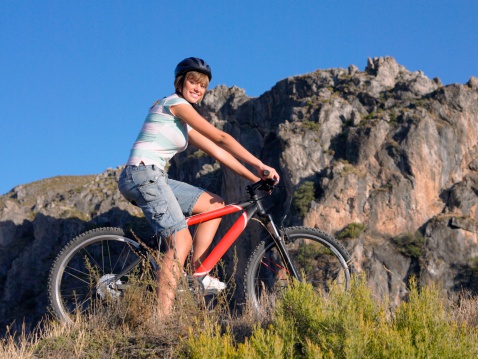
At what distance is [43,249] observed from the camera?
293 feet

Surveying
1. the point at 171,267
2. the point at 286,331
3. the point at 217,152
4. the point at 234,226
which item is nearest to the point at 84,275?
the point at 171,267

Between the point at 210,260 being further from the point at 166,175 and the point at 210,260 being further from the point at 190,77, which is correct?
the point at 190,77

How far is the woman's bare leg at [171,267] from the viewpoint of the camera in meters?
4.23

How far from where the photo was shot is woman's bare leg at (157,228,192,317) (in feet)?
13.9

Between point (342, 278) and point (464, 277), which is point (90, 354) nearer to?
point (342, 278)

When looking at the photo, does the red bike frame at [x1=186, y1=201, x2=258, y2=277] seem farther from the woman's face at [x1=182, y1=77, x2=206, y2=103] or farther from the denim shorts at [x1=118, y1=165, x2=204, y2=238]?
the woman's face at [x1=182, y1=77, x2=206, y2=103]

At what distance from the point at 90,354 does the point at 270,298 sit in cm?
184

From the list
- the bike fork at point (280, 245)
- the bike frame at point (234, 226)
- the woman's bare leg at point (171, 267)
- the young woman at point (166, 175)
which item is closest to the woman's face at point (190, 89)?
the young woman at point (166, 175)

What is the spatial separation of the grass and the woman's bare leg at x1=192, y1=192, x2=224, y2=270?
530 millimetres

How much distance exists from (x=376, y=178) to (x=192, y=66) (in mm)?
62261

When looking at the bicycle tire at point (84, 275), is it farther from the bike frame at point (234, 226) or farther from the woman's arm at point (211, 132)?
the woman's arm at point (211, 132)

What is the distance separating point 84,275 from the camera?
5.17m

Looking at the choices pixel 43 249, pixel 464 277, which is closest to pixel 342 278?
pixel 464 277

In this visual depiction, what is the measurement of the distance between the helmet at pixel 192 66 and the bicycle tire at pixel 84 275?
1.46 metres
